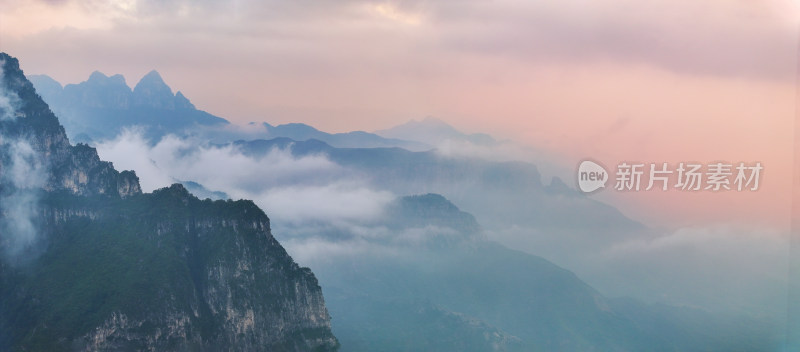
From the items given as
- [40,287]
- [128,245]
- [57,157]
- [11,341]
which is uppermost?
[57,157]

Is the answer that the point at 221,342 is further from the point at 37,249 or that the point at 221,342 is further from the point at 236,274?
the point at 37,249

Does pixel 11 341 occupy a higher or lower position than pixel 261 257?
lower

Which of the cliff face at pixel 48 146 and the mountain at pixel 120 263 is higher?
the cliff face at pixel 48 146

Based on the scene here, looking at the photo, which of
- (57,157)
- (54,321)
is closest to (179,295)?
(54,321)

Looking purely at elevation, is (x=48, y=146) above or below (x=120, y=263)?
above

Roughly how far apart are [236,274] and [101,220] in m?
31.2

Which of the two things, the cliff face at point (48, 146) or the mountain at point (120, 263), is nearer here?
the mountain at point (120, 263)

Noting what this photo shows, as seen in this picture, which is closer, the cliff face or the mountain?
the mountain

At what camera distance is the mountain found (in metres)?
147

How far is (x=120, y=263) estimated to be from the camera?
516 feet

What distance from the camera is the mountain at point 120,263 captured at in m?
147

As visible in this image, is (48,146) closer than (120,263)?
No

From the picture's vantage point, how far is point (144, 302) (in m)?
151

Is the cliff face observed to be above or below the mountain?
above
